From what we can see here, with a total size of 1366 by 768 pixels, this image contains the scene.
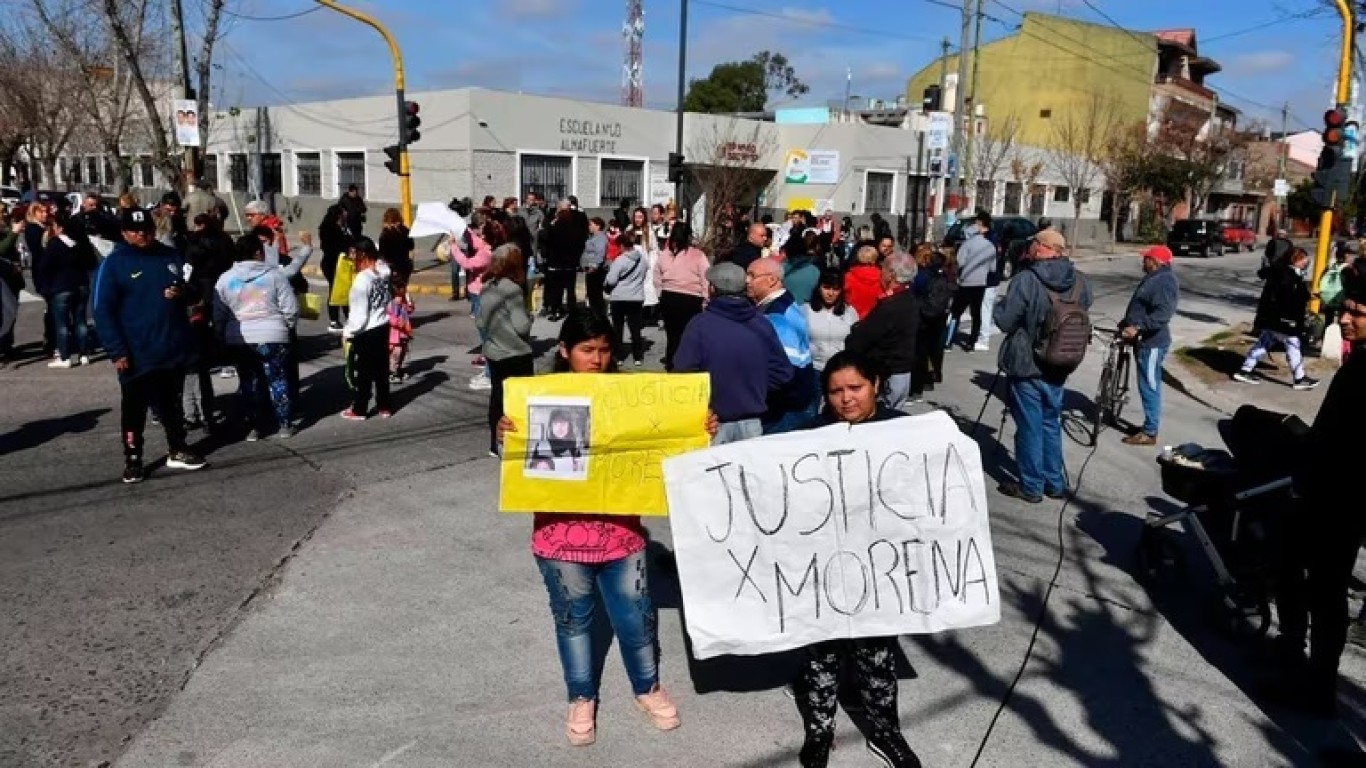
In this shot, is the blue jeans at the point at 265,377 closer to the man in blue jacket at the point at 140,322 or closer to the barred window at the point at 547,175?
the man in blue jacket at the point at 140,322

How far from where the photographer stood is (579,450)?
3.37 metres

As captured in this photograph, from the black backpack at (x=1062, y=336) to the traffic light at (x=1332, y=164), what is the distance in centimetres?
938

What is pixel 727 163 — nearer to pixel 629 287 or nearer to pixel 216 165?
pixel 216 165

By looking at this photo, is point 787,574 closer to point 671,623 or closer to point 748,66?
point 671,623

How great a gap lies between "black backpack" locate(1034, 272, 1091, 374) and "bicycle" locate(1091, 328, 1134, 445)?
226cm

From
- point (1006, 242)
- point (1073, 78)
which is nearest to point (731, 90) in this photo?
point (1073, 78)

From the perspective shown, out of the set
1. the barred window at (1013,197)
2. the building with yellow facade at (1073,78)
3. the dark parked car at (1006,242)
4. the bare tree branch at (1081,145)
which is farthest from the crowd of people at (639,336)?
the building with yellow facade at (1073,78)

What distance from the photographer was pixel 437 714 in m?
3.79

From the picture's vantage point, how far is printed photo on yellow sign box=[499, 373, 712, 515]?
11.0 feet

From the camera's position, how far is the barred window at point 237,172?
33625 mm

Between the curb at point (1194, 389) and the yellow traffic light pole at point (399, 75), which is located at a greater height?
the yellow traffic light pole at point (399, 75)

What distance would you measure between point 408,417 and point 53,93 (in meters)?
31.9

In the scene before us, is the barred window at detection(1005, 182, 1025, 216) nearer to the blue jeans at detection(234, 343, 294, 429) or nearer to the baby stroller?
the blue jeans at detection(234, 343, 294, 429)

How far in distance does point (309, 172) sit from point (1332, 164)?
2768 centimetres
